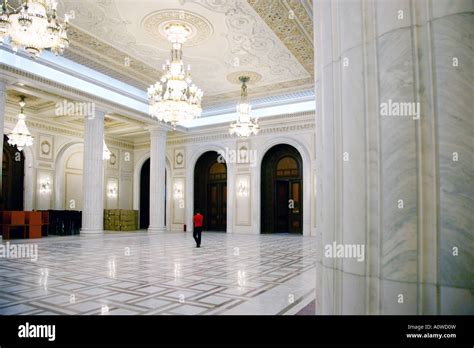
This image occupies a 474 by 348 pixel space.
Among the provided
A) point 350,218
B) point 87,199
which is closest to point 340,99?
point 350,218

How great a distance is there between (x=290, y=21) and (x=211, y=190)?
34.3 ft

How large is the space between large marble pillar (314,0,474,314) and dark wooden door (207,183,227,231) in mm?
14954

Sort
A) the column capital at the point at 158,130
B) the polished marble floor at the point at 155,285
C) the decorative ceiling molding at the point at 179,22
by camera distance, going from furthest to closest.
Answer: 1. the column capital at the point at 158,130
2. the decorative ceiling molding at the point at 179,22
3. the polished marble floor at the point at 155,285

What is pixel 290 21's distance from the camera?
8.08 m

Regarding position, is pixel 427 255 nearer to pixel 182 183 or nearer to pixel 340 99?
pixel 340 99

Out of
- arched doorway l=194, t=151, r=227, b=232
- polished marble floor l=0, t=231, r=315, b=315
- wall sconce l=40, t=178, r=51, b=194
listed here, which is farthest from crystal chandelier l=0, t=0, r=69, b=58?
arched doorway l=194, t=151, r=227, b=232

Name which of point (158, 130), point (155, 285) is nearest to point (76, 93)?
point (158, 130)

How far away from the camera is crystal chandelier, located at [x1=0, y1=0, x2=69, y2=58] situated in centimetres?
539

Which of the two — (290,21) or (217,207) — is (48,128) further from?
(290,21)

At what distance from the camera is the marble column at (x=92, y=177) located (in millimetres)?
11898

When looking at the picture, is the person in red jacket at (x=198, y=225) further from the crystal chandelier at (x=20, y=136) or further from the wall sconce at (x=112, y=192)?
the wall sconce at (x=112, y=192)

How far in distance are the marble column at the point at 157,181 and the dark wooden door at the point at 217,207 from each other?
2.99 meters

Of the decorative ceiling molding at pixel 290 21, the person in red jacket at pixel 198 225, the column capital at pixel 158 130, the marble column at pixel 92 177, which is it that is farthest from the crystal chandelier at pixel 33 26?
the column capital at pixel 158 130

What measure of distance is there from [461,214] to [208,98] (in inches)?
A: 515
